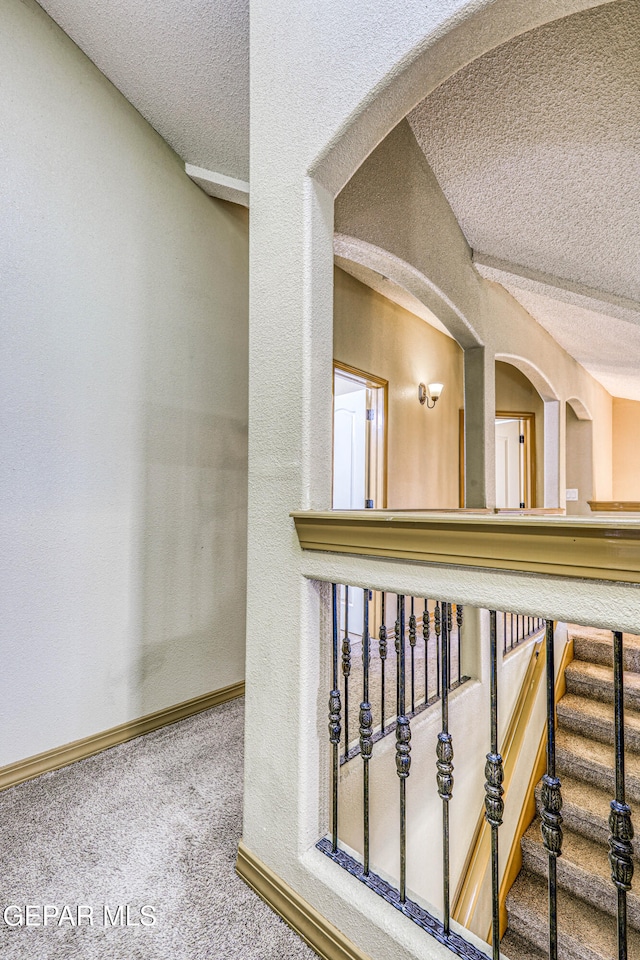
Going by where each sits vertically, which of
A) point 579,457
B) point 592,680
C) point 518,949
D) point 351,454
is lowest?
point 518,949

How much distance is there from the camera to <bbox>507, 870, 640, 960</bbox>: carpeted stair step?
2.42 m

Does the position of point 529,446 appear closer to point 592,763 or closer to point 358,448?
point 358,448

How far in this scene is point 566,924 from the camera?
2559 millimetres

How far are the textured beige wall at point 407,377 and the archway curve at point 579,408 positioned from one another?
→ 4.31ft

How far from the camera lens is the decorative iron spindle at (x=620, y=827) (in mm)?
850

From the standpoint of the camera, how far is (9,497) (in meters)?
1.92

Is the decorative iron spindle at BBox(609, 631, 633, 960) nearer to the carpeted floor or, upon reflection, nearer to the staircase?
the carpeted floor

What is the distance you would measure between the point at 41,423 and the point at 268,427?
3.68 ft

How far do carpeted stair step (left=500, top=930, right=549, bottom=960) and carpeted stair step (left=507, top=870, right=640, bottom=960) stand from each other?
17 millimetres

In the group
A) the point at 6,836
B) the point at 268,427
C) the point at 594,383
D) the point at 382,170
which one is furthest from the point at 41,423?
the point at 594,383

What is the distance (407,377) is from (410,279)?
1748 millimetres

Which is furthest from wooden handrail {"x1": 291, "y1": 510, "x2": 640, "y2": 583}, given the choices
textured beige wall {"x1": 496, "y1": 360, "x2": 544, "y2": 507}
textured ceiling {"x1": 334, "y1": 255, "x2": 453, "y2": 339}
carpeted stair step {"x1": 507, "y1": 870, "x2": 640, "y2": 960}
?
textured beige wall {"x1": 496, "y1": 360, "x2": 544, "y2": 507}

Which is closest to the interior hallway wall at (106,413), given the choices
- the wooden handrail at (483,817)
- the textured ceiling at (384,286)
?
the textured ceiling at (384,286)

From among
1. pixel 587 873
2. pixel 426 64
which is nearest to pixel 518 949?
pixel 587 873
